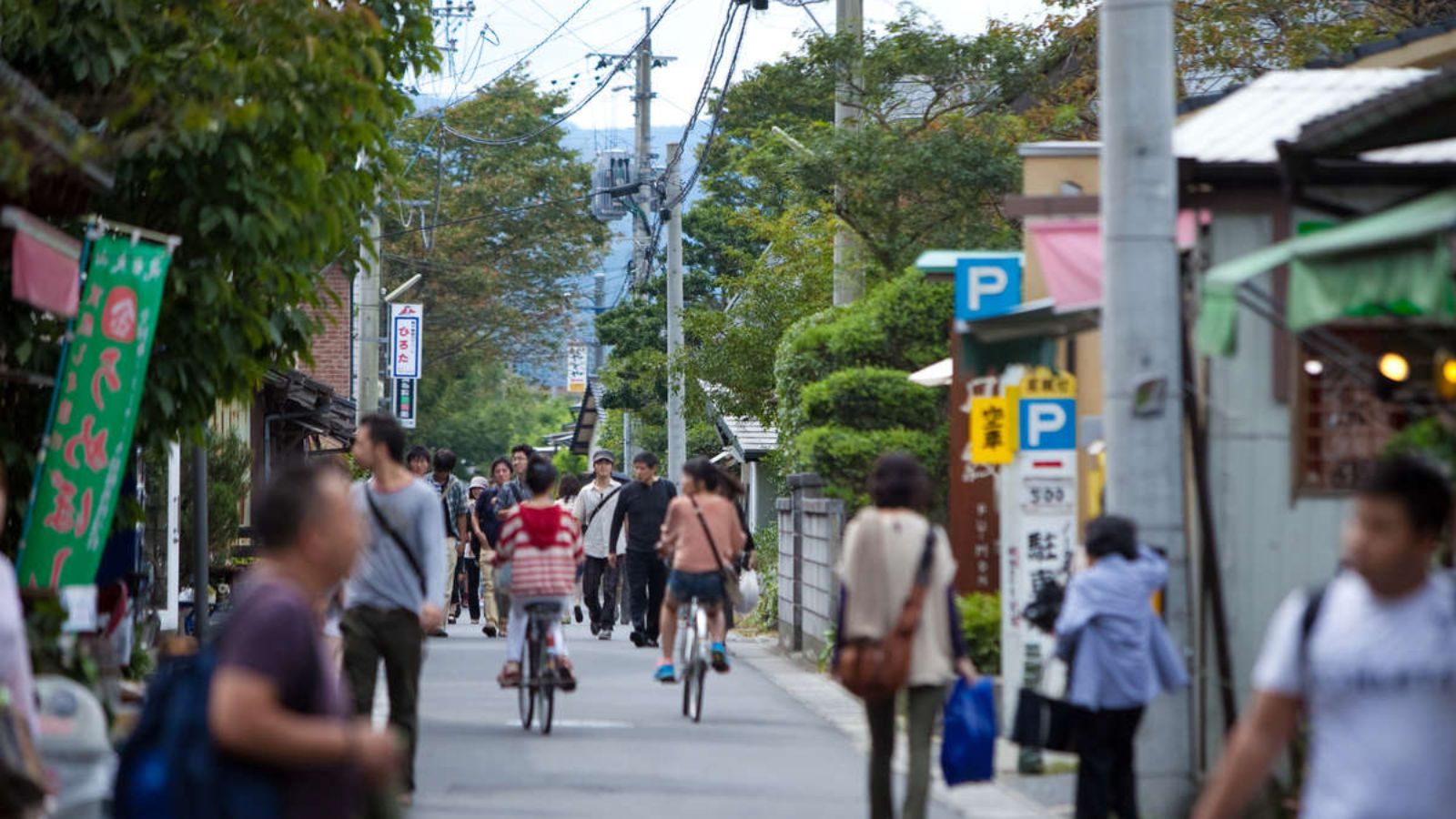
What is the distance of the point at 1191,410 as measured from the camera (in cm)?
983

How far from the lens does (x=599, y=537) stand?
2191 centimetres

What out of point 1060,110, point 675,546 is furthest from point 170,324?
point 1060,110

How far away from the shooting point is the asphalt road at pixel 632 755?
34.4ft

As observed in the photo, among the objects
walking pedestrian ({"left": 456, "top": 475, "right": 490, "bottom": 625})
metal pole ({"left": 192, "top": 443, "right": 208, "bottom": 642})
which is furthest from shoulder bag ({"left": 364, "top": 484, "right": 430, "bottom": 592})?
walking pedestrian ({"left": 456, "top": 475, "right": 490, "bottom": 625})

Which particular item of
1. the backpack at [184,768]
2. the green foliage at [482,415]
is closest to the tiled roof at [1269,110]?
the backpack at [184,768]

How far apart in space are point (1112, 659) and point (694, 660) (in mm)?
5656

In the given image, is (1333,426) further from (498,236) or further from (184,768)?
(498,236)

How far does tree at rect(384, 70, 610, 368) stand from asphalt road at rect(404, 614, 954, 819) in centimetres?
3399

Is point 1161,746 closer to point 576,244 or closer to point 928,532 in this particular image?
point 928,532

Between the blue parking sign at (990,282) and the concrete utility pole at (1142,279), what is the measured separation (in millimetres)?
3766

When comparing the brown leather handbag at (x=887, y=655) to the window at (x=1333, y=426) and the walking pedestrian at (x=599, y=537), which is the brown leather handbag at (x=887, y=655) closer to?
the window at (x=1333, y=426)

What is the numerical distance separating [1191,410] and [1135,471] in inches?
22.7

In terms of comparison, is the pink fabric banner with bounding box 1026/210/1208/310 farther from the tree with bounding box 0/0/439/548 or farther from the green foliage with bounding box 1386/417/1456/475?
the tree with bounding box 0/0/439/548

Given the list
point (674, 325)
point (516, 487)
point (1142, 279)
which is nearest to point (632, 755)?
point (1142, 279)
